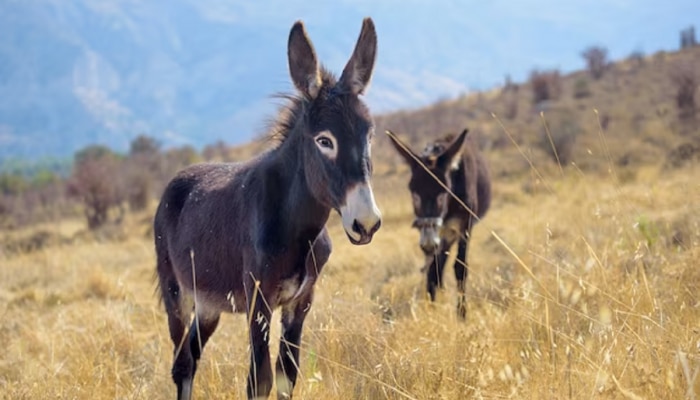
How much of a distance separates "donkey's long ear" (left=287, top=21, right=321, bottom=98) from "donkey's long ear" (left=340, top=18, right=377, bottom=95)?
0.18 metres

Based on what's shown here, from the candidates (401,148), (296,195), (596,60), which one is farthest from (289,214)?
(596,60)

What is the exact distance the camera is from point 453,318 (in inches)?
222

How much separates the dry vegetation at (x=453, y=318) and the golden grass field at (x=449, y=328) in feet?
0.08

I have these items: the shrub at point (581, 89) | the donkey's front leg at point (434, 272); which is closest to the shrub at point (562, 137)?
the shrub at point (581, 89)

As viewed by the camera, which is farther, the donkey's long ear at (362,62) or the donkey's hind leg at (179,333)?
the donkey's hind leg at (179,333)

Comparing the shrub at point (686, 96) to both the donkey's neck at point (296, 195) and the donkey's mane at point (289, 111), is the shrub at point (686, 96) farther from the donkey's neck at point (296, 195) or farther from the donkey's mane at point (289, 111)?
the donkey's neck at point (296, 195)

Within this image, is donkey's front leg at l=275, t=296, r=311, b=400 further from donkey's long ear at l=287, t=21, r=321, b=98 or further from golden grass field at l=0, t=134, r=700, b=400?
donkey's long ear at l=287, t=21, r=321, b=98

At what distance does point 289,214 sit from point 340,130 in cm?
67

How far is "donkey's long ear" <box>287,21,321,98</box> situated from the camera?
3645mm

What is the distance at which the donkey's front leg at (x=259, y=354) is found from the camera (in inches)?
139

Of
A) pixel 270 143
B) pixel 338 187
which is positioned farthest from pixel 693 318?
pixel 270 143

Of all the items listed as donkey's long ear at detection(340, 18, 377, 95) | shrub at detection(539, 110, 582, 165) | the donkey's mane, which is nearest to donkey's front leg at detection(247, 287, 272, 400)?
the donkey's mane

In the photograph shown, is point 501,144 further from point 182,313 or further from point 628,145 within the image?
point 182,313

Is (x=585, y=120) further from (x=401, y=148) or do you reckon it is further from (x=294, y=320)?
(x=294, y=320)
